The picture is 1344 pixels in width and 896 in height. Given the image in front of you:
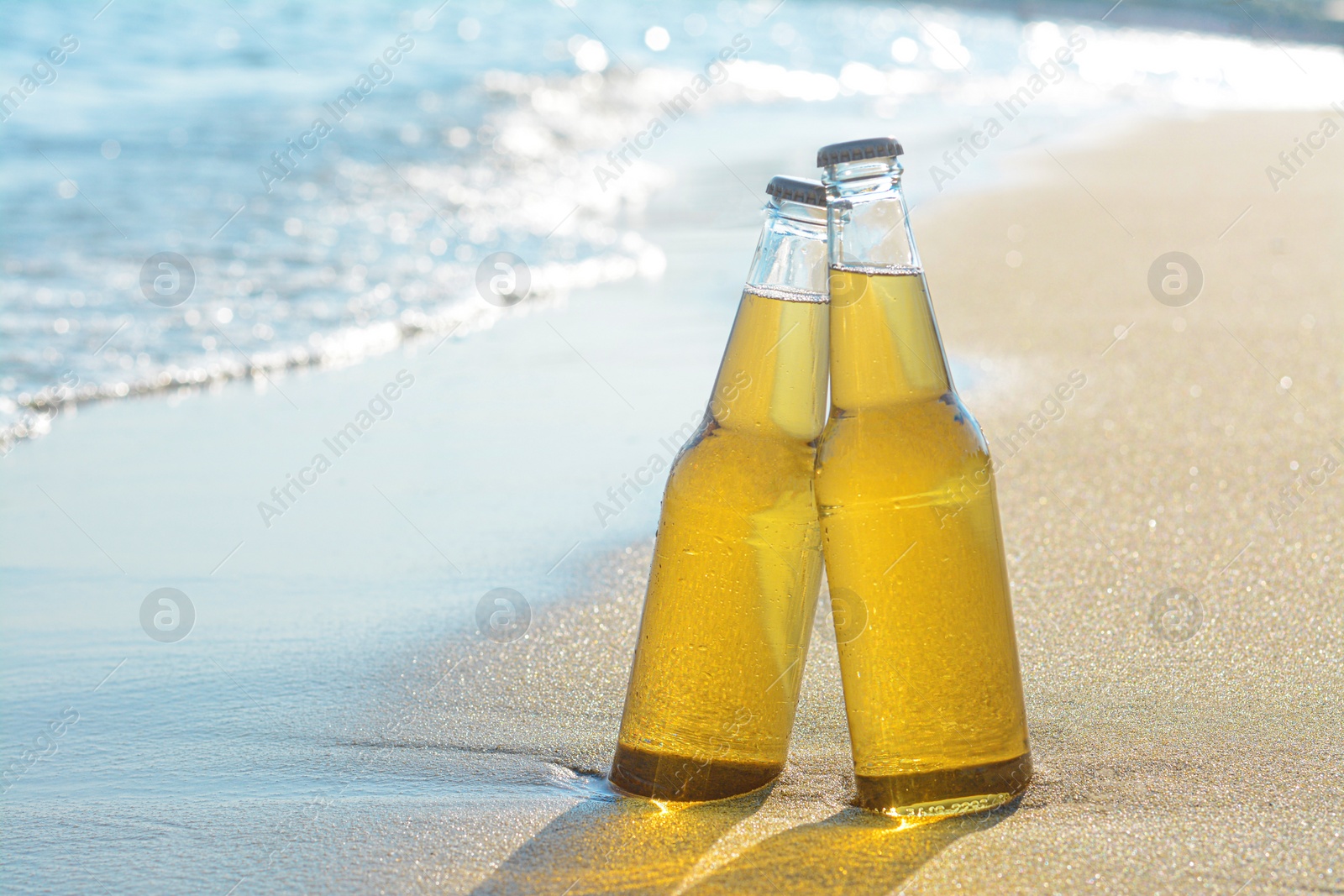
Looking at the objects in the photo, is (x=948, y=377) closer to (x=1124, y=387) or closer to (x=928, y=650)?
(x=928, y=650)

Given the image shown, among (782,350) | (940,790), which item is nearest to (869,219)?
(782,350)

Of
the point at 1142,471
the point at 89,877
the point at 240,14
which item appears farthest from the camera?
the point at 240,14

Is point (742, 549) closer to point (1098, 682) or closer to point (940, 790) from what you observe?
point (940, 790)

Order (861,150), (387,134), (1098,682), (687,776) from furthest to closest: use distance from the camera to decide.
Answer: (387,134)
(1098,682)
(687,776)
(861,150)

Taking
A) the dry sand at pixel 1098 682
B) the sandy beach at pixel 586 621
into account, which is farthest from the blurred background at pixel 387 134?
the dry sand at pixel 1098 682

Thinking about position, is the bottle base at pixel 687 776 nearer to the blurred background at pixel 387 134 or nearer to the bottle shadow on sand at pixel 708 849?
the bottle shadow on sand at pixel 708 849

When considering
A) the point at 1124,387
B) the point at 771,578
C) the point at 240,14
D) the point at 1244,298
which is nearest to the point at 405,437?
the point at 1124,387
